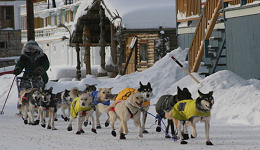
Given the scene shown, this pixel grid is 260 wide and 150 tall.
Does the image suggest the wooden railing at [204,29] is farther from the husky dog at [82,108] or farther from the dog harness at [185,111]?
the dog harness at [185,111]

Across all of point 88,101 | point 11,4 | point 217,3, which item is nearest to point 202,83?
point 217,3

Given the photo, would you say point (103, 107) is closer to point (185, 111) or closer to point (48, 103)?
point (48, 103)

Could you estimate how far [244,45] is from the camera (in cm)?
1816

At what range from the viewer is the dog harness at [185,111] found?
33.5 feet

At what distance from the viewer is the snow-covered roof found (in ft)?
104

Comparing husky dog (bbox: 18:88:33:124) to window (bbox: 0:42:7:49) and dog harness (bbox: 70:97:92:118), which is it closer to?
dog harness (bbox: 70:97:92:118)

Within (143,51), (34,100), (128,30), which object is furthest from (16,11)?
(34,100)

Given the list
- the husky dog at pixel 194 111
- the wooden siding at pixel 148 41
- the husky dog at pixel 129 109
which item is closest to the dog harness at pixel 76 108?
the husky dog at pixel 129 109

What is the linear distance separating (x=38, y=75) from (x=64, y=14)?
4597 centimetres

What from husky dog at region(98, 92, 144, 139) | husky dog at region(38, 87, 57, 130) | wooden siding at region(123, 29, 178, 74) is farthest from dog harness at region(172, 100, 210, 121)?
wooden siding at region(123, 29, 178, 74)

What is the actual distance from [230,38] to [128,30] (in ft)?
43.1

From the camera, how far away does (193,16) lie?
23.7 m

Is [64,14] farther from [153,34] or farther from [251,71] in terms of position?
[251,71]

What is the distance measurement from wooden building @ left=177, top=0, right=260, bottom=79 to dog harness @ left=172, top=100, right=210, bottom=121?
7482mm
